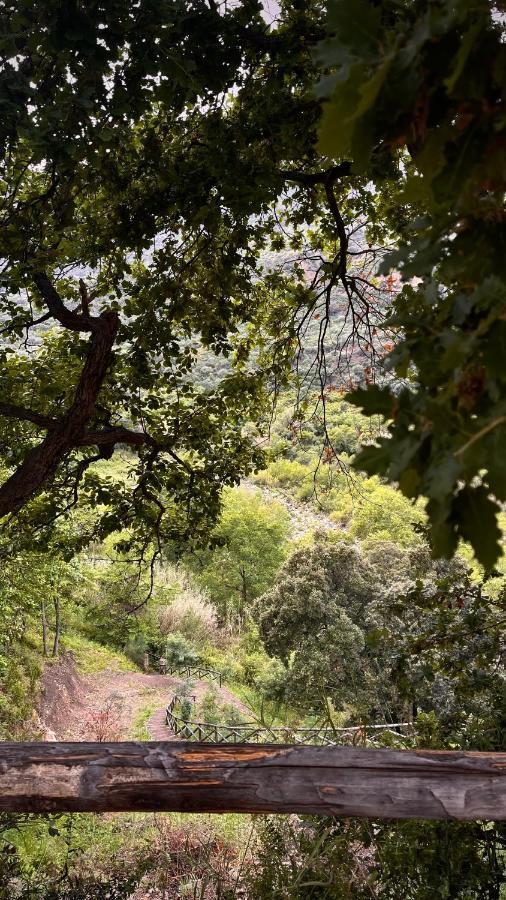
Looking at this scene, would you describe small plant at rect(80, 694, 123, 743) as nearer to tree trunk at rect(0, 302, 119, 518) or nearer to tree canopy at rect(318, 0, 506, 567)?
tree trunk at rect(0, 302, 119, 518)

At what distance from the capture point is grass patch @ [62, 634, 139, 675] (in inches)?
706

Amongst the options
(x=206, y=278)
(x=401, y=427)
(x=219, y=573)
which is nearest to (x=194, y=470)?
(x=206, y=278)

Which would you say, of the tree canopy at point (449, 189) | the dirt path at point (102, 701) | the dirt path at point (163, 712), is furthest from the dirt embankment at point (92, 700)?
the tree canopy at point (449, 189)

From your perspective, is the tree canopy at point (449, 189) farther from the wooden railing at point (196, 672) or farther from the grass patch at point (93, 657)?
the wooden railing at point (196, 672)

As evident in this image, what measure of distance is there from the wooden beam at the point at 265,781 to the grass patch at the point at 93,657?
1648 cm

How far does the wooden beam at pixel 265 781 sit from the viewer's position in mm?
1673

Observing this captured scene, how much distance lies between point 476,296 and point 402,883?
2.69 metres

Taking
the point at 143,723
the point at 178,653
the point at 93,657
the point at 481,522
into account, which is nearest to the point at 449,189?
the point at 481,522

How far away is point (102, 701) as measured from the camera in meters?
16.3

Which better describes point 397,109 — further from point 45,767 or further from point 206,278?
point 206,278

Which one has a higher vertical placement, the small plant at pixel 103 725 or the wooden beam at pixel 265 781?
the small plant at pixel 103 725

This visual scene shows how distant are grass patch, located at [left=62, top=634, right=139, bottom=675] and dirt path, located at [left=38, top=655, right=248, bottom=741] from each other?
10.3 inches

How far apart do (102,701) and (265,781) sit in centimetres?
1607

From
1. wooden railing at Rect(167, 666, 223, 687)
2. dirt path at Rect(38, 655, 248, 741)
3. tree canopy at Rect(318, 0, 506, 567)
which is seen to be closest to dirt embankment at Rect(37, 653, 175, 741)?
dirt path at Rect(38, 655, 248, 741)
